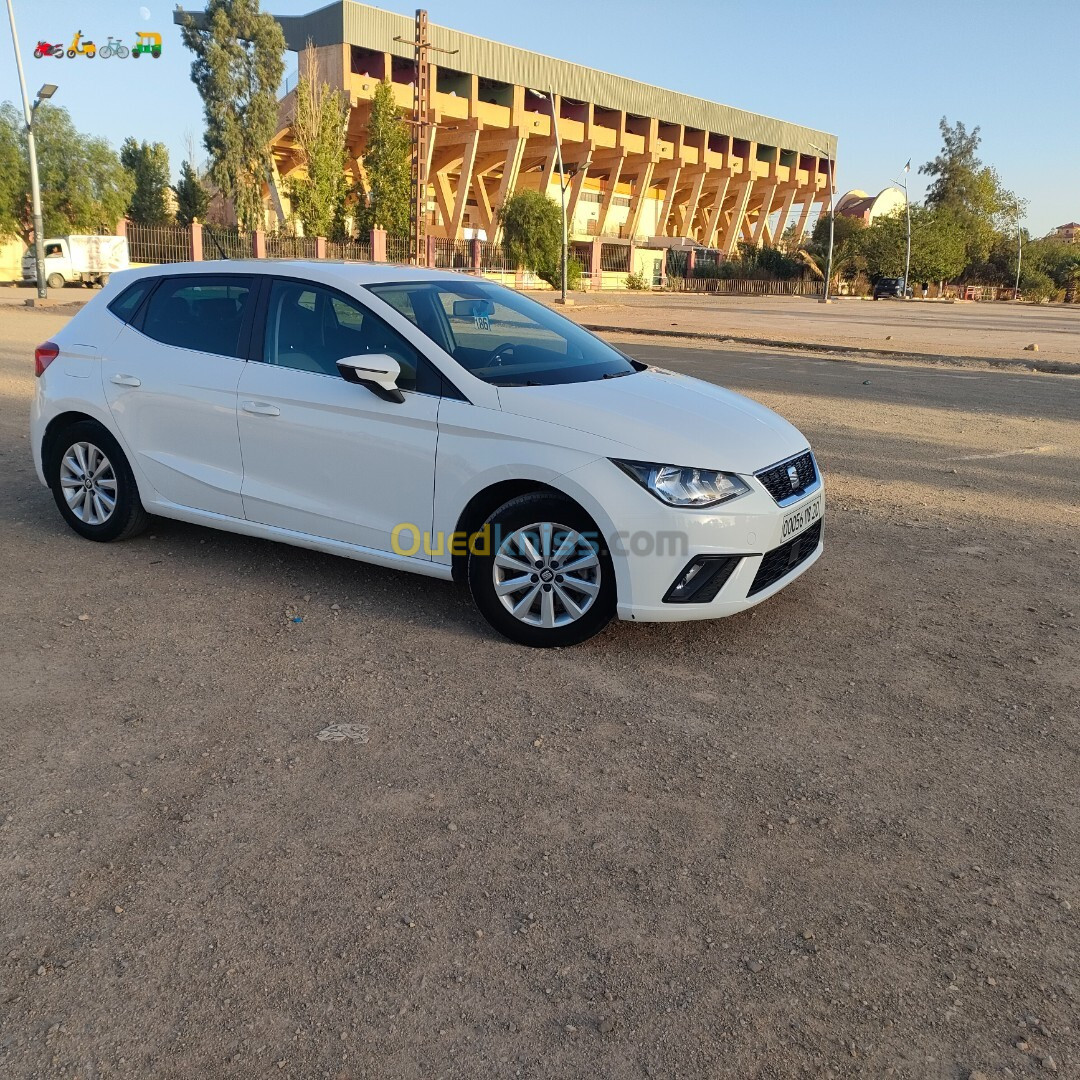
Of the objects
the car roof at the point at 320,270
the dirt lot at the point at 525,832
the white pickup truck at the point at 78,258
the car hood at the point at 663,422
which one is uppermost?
the white pickup truck at the point at 78,258

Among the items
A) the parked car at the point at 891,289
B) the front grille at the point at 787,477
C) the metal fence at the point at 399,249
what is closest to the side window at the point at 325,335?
the front grille at the point at 787,477

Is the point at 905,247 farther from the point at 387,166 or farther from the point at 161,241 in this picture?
the point at 161,241

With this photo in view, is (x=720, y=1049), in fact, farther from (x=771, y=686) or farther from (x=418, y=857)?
(x=771, y=686)

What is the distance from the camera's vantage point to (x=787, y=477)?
4531mm

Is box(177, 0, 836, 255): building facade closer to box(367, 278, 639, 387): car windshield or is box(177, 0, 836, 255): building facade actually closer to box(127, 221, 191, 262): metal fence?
box(127, 221, 191, 262): metal fence

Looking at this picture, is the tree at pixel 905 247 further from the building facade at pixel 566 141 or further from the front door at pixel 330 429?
the front door at pixel 330 429

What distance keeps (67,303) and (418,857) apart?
101ft

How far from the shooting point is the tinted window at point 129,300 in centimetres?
568

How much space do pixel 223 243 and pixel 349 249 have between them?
239 inches

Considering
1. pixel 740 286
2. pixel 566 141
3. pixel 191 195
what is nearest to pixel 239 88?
pixel 191 195

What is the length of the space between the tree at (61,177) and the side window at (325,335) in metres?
50.3

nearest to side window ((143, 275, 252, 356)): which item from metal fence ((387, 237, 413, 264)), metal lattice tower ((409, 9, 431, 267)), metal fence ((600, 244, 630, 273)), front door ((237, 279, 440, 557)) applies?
front door ((237, 279, 440, 557))

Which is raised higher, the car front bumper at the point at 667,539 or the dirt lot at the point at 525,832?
the car front bumper at the point at 667,539

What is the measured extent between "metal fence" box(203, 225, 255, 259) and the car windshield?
39.3m
